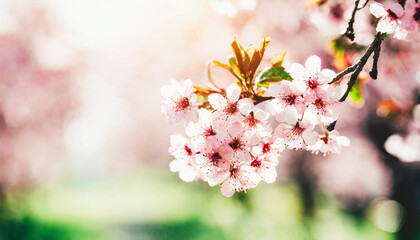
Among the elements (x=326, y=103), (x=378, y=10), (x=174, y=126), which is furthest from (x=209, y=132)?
(x=174, y=126)

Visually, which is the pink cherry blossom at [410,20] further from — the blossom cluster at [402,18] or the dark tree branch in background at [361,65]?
the dark tree branch in background at [361,65]

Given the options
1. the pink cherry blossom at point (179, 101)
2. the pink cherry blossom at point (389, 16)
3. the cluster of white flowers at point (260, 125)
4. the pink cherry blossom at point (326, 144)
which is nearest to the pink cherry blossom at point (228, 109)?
the cluster of white flowers at point (260, 125)

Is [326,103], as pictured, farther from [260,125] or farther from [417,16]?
[417,16]

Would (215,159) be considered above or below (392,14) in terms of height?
below

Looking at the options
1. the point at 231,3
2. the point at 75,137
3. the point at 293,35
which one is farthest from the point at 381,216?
the point at 231,3

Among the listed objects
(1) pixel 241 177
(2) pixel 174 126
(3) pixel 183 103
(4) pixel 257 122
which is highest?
(2) pixel 174 126

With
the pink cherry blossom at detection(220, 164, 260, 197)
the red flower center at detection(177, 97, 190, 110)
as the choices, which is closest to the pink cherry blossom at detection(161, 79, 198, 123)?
the red flower center at detection(177, 97, 190, 110)
